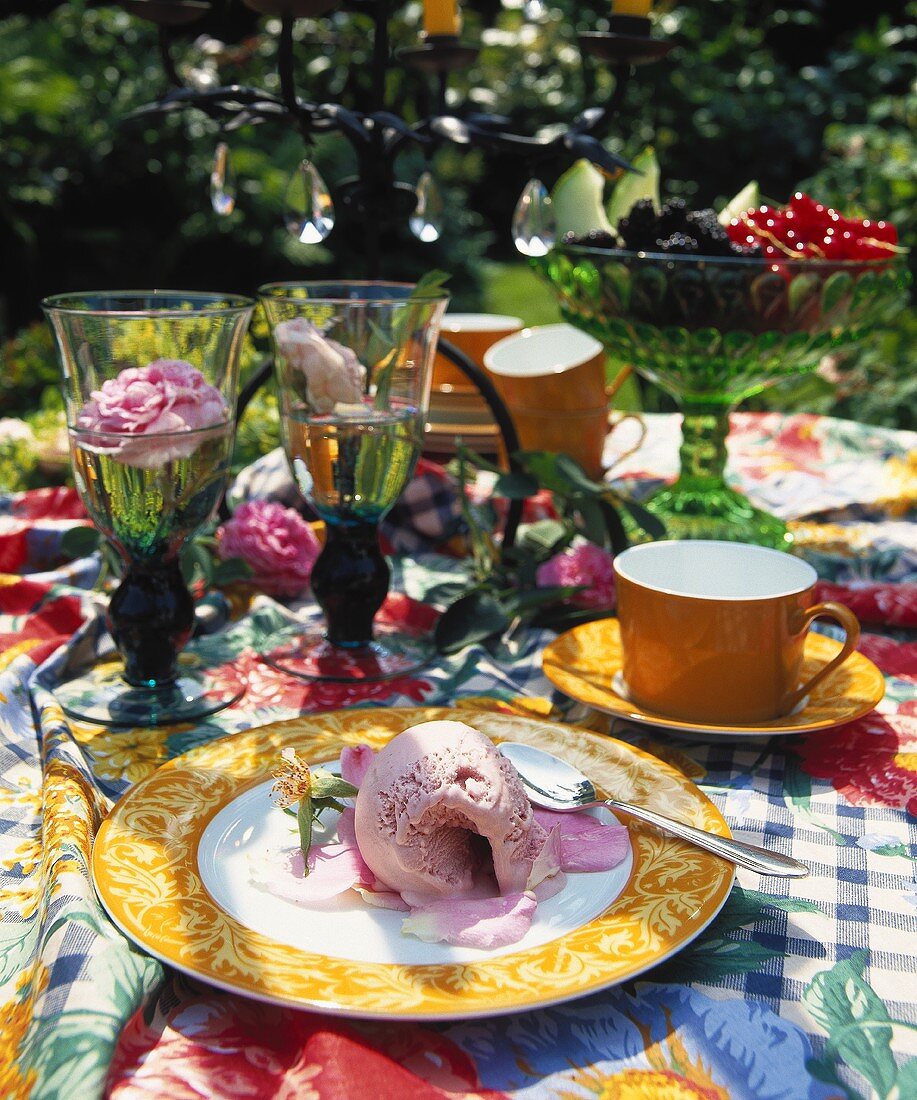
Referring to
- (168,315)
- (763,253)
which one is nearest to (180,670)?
(168,315)

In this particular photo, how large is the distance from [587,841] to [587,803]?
0.04 meters

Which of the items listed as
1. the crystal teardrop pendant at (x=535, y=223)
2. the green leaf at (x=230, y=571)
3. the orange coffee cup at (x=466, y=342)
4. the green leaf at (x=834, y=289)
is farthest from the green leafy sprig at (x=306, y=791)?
the orange coffee cup at (x=466, y=342)

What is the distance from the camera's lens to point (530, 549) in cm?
117

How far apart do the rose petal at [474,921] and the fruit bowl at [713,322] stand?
2.22ft

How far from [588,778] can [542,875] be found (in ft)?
0.42

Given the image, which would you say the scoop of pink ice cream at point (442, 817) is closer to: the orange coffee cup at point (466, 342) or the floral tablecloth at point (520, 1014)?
the floral tablecloth at point (520, 1014)

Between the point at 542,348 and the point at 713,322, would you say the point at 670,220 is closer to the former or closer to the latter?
the point at 713,322

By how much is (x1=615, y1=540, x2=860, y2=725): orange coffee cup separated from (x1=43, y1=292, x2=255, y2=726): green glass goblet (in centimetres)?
35

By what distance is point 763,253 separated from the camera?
111 centimetres

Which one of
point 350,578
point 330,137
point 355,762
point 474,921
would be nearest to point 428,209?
point 350,578

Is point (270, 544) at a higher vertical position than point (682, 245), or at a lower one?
lower

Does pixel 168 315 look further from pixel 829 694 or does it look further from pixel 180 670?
pixel 829 694

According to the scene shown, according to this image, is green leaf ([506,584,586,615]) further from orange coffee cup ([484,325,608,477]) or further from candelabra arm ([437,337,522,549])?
orange coffee cup ([484,325,608,477])

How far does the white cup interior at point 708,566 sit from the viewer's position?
3.02ft
